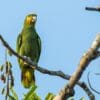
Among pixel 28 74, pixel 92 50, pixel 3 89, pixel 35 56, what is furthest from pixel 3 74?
pixel 35 56

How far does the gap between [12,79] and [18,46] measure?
138 inches

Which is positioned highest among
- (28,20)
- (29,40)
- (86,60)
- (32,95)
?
(86,60)

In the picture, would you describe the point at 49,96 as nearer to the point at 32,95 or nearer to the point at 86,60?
the point at 32,95

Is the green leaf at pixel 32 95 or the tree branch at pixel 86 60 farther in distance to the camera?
the green leaf at pixel 32 95

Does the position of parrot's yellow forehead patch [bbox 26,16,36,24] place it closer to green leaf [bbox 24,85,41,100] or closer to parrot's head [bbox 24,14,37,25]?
parrot's head [bbox 24,14,37,25]

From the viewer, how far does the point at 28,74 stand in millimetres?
Result: 5465

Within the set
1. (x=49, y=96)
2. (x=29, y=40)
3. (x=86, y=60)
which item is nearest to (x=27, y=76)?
(x=29, y=40)

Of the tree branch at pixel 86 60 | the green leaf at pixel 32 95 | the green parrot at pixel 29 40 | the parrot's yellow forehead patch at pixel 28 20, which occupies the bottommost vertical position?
the green parrot at pixel 29 40

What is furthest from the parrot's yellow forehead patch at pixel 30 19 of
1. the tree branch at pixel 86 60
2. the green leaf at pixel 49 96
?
the tree branch at pixel 86 60

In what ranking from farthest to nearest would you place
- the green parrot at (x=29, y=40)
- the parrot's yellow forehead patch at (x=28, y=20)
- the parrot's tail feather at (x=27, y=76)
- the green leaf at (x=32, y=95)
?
the parrot's yellow forehead patch at (x=28, y=20), the green parrot at (x=29, y=40), the parrot's tail feather at (x=27, y=76), the green leaf at (x=32, y=95)

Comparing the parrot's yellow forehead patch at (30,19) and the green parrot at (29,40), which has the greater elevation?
the parrot's yellow forehead patch at (30,19)

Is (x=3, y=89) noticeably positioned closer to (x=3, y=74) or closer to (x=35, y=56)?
(x=3, y=74)

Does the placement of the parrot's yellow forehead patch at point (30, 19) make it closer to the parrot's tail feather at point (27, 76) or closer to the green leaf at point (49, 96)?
the parrot's tail feather at point (27, 76)

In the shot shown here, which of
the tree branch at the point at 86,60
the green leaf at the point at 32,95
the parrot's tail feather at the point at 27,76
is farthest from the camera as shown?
the parrot's tail feather at the point at 27,76
